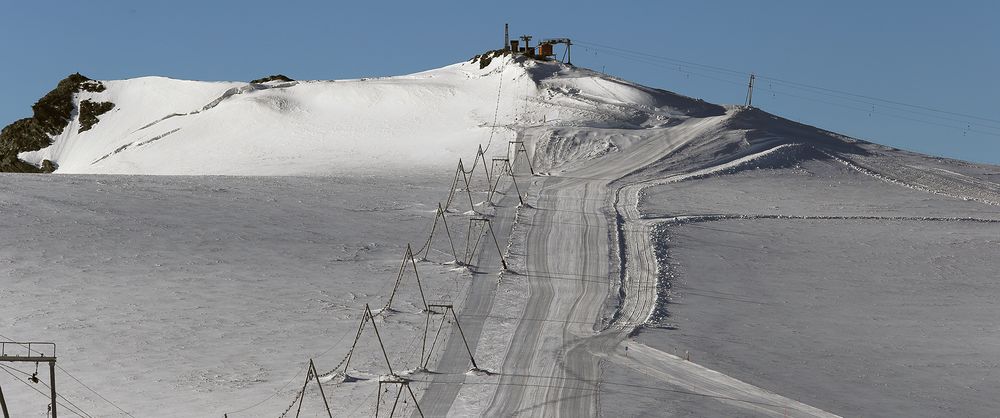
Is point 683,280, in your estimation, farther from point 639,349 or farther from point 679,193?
point 679,193

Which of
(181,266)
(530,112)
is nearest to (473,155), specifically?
A: (530,112)

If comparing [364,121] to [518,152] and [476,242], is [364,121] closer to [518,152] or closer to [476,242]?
[518,152]

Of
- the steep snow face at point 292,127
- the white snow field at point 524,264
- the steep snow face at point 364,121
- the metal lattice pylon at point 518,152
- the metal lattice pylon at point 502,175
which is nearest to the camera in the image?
the white snow field at point 524,264

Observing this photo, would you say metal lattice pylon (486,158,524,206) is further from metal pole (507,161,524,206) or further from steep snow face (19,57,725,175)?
steep snow face (19,57,725,175)

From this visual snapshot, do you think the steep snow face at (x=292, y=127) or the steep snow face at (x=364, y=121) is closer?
the steep snow face at (x=364, y=121)

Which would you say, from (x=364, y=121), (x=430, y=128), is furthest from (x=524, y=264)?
(x=364, y=121)

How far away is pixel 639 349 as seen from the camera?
51.6 metres

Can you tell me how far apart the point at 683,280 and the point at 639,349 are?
487 inches

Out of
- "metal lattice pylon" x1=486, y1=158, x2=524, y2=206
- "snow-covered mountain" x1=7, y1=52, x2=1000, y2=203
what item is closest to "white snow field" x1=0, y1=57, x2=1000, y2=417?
"snow-covered mountain" x1=7, y1=52, x2=1000, y2=203

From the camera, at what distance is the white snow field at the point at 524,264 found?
46.9 metres

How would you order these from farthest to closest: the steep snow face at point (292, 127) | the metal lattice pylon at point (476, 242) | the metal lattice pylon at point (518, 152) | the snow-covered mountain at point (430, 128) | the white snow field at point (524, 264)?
1. the steep snow face at point (292, 127)
2. the snow-covered mountain at point (430, 128)
3. the metal lattice pylon at point (518, 152)
4. the metal lattice pylon at point (476, 242)
5. the white snow field at point (524, 264)

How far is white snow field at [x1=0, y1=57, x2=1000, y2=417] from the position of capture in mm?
46875

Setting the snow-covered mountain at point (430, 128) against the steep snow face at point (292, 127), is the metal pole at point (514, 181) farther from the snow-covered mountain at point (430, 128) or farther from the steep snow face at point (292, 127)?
the steep snow face at point (292, 127)

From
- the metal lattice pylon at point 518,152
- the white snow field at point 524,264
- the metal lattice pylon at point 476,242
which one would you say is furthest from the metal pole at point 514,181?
the metal lattice pylon at point 476,242
